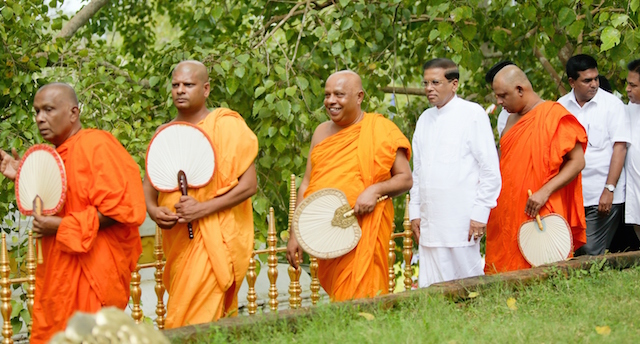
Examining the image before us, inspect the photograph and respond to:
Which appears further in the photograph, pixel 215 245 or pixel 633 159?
pixel 633 159

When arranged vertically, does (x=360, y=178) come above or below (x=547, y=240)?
above

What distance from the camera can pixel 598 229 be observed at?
243 inches

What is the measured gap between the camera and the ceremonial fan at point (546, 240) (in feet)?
17.4

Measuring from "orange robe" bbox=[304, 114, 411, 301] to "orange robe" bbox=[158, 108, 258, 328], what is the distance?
1.87ft

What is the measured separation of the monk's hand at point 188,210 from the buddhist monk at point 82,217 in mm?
249

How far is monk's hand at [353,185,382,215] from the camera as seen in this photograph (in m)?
4.81

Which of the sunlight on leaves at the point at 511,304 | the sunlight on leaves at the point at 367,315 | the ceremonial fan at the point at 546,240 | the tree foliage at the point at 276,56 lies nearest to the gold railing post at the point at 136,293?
the tree foliage at the point at 276,56

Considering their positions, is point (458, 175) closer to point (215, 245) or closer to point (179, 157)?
point (215, 245)

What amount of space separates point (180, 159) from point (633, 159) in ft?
11.2

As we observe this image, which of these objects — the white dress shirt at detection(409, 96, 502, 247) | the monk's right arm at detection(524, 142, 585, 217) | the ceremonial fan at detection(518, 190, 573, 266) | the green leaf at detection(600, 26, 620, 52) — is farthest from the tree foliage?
the ceremonial fan at detection(518, 190, 573, 266)

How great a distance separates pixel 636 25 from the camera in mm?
5996

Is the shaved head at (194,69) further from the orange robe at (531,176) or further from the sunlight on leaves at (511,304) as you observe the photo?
the orange robe at (531,176)

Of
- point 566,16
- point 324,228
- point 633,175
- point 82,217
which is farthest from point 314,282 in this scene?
point 566,16

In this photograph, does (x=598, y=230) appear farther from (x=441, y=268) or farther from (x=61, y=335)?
(x=61, y=335)
